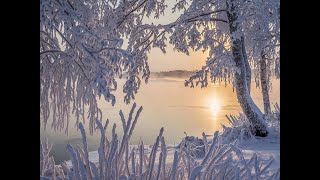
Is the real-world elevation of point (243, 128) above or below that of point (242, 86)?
below

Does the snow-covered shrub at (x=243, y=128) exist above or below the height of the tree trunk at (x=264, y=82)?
below

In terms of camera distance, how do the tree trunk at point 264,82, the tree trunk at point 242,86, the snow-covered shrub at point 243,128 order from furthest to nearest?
the tree trunk at point 264,82 → the snow-covered shrub at point 243,128 → the tree trunk at point 242,86

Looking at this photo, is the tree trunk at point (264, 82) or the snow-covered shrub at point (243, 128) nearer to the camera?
the snow-covered shrub at point (243, 128)

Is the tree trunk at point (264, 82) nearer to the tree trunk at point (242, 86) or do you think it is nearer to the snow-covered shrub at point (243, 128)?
the snow-covered shrub at point (243, 128)

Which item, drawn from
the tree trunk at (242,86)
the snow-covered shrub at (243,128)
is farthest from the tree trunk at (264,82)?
the tree trunk at (242,86)

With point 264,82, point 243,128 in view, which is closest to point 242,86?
point 243,128

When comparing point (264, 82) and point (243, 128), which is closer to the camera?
point (243, 128)

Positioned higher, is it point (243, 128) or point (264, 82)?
point (264, 82)

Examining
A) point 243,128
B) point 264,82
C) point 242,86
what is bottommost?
point 243,128

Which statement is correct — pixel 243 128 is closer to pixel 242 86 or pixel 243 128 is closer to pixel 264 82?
pixel 242 86
